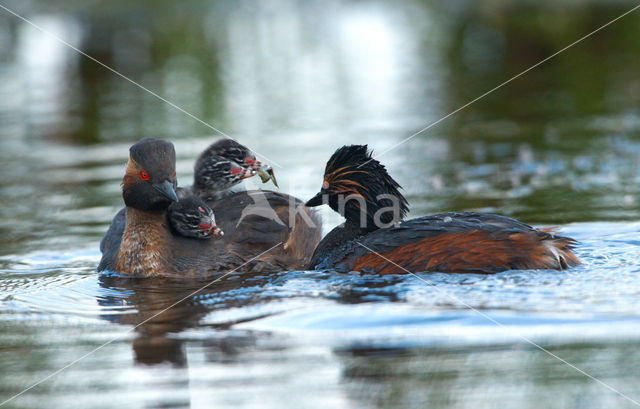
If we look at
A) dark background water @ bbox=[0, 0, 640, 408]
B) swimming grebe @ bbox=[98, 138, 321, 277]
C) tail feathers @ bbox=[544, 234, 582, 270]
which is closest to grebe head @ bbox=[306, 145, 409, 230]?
dark background water @ bbox=[0, 0, 640, 408]

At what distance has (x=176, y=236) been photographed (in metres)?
8.66

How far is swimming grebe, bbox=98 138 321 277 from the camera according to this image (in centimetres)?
834

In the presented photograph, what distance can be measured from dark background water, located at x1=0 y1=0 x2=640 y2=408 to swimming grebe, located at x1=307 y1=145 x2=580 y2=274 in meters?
0.18

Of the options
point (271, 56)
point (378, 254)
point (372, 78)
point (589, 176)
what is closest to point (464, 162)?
point (589, 176)

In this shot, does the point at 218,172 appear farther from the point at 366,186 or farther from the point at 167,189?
the point at 366,186

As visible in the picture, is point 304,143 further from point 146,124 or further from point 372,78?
point 372,78

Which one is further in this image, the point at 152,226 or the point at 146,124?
the point at 146,124

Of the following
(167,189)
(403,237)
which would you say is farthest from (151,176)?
(403,237)

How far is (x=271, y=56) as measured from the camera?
88.1ft

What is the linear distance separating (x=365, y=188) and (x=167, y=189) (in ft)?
6.04

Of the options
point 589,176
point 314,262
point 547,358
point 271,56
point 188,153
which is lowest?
point 547,358

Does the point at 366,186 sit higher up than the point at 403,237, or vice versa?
the point at 366,186

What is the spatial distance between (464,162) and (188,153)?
14.5 ft

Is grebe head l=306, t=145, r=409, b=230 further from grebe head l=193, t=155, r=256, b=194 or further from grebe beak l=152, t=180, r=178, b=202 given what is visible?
grebe beak l=152, t=180, r=178, b=202
